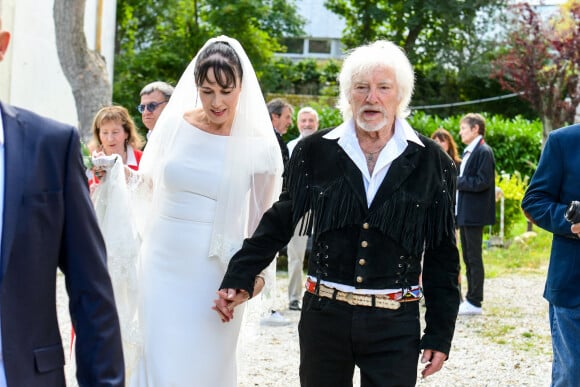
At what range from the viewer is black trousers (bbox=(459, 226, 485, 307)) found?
10.2 meters

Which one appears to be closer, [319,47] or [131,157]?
[131,157]

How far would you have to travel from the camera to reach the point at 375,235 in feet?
12.8

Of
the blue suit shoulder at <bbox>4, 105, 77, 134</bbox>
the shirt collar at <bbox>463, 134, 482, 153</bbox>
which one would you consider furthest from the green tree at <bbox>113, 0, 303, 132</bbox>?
the blue suit shoulder at <bbox>4, 105, 77, 134</bbox>

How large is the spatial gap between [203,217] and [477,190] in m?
5.80

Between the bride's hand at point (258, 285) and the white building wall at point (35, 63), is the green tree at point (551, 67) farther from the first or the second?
the bride's hand at point (258, 285)

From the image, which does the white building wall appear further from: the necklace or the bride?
the necklace

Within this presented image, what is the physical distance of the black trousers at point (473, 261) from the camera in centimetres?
1017

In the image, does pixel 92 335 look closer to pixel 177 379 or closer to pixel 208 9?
pixel 177 379

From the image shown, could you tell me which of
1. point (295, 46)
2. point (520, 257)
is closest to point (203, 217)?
point (520, 257)

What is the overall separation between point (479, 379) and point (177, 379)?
3.53 meters

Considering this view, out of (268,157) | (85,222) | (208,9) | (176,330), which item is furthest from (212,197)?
(208,9)

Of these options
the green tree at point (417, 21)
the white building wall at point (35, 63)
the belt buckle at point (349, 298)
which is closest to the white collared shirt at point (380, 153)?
the belt buckle at point (349, 298)

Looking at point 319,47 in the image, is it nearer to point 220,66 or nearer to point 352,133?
point 220,66

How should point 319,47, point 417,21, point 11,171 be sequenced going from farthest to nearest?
point 319,47 → point 417,21 → point 11,171
